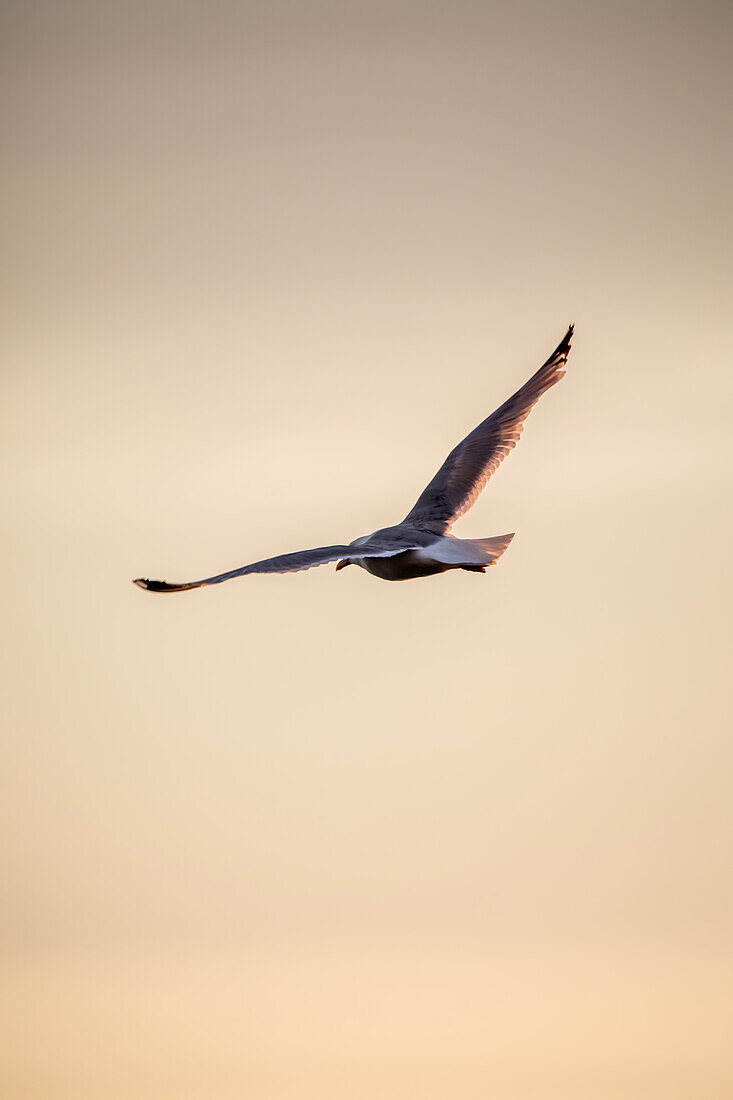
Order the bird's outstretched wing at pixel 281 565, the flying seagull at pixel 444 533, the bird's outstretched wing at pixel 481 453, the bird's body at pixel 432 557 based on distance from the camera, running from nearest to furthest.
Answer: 1. the bird's outstretched wing at pixel 281 565
2. the flying seagull at pixel 444 533
3. the bird's body at pixel 432 557
4. the bird's outstretched wing at pixel 481 453

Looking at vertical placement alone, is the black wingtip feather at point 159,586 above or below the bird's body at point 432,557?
below

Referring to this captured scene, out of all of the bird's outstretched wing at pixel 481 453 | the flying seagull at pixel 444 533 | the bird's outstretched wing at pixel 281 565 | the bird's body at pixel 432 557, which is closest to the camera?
the bird's outstretched wing at pixel 281 565

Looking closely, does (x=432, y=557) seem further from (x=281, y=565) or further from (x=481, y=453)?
(x=481, y=453)

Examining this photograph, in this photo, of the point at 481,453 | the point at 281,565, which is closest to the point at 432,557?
the point at 281,565

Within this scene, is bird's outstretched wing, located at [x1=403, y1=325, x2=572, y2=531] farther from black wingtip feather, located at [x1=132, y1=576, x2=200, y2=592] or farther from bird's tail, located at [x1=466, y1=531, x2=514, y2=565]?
black wingtip feather, located at [x1=132, y1=576, x2=200, y2=592]

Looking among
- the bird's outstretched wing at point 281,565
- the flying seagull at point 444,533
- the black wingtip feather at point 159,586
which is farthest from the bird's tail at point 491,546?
the black wingtip feather at point 159,586

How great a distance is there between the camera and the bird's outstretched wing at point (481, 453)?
726cm

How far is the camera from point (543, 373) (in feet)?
24.1

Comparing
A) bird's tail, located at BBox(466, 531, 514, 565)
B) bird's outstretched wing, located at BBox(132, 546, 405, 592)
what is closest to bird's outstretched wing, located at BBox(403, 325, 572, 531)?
bird's tail, located at BBox(466, 531, 514, 565)

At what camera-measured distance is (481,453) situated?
7520mm

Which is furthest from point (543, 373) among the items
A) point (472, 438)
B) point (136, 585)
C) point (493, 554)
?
point (136, 585)

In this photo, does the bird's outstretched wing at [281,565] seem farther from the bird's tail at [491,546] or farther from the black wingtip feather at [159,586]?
the bird's tail at [491,546]

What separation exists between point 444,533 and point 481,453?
89 cm

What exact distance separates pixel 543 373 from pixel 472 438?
59 centimetres
